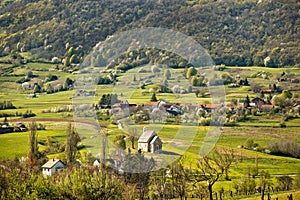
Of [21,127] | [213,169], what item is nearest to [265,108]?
[21,127]

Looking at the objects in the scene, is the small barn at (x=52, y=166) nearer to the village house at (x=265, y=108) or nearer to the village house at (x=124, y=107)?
the village house at (x=124, y=107)

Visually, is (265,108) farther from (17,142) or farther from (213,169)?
(213,169)

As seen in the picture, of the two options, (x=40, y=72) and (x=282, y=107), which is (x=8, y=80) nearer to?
(x=40, y=72)

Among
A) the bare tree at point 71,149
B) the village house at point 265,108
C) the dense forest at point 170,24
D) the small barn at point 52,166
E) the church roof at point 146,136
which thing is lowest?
the small barn at point 52,166

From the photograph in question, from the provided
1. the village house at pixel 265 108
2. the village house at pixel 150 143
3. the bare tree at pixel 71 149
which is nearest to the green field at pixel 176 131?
the village house at pixel 150 143

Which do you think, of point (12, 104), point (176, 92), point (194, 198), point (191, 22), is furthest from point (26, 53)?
point (194, 198)
